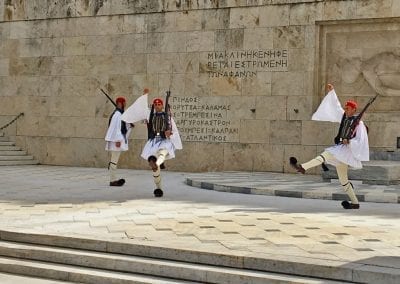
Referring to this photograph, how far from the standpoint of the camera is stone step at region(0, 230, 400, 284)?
17.4 feet

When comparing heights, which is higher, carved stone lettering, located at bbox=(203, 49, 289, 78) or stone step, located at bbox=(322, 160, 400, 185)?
carved stone lettering, located at bbox=(203, 49, 289, 78)

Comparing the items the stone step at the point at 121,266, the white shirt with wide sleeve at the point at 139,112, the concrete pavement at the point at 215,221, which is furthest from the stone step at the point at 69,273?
the white shirt with wide sleeve at the point at 139,112

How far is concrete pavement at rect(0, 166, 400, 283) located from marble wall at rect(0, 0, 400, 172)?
3.47 metres

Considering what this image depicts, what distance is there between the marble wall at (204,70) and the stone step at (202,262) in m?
9.81

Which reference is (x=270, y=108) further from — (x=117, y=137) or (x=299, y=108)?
(x=117, y=137)

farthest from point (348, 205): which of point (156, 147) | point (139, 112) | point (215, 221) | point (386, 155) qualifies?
point (386, 155)

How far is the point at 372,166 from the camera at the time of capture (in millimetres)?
12836

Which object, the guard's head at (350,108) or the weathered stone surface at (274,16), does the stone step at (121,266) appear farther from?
the weathered stone surface at (274,16)

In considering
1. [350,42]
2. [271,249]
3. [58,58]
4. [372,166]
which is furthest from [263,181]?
[58,58]

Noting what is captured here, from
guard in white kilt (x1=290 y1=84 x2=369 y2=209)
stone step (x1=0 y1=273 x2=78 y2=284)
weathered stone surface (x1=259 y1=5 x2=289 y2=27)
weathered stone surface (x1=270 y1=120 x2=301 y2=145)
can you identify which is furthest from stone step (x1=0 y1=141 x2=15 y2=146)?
stone step (x1=0 y1=273 x2=78 y2=284)

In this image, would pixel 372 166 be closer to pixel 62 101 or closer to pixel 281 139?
pixel 281 139

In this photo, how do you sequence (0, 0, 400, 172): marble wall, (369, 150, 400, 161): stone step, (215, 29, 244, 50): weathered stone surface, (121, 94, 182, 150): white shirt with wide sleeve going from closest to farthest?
(121, 94, 182, 150): white shirt with wide sleeve < (369, 150, 400, 161): stone step < (0, 0, 400, 172): marble wall < (215, 29, 244, 50): weathered stone surface

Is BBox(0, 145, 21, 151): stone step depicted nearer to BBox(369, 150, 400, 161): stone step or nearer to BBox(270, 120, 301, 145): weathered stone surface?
BBox(270, 120, 301, 145): weathered stone surface

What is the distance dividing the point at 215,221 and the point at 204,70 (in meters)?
9.14
